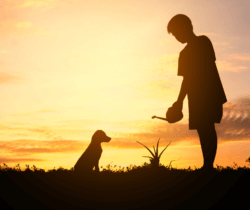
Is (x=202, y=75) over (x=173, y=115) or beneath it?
over

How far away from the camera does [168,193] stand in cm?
484

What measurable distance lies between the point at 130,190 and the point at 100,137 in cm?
412

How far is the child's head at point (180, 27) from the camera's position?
5.73 metres

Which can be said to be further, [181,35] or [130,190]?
[181,35]

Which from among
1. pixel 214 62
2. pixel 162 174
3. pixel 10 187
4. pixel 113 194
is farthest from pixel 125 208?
pixel 214 62

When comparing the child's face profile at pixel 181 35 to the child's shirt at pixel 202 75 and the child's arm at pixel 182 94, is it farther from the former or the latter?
the child's arm at pixel 182 94

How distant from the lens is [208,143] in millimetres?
5547

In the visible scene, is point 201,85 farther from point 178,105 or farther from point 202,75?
point 178,105

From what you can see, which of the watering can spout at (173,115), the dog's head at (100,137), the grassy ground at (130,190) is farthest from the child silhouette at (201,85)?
the dog's head at (100,137)

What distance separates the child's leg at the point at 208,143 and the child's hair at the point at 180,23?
76.2 inches

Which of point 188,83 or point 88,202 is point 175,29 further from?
point 88,202

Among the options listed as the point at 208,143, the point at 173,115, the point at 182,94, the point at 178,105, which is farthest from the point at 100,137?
the point at 208,143

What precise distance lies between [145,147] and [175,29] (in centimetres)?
298

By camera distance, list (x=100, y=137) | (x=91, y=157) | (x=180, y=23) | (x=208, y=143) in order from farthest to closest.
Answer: (x=100, y=137), (x=91, y=157), (x=180, y=23), (x=208, y=143)
